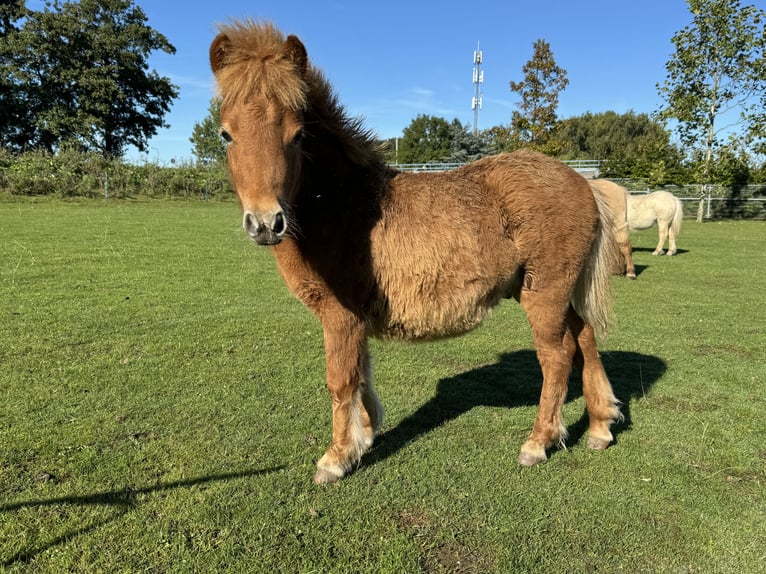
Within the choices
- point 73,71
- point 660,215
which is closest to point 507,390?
point 660,215

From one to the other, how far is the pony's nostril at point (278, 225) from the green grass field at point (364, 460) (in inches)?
60.8

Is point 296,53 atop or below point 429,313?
atop

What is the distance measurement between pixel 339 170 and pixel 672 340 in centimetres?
597

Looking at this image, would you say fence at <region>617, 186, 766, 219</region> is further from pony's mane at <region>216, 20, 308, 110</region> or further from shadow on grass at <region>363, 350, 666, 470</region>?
pony's mane at <region>216, 20, 308, 110</region>

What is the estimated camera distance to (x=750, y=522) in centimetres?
294

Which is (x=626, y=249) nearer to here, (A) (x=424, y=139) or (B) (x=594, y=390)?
(B) (x=594, y=390)

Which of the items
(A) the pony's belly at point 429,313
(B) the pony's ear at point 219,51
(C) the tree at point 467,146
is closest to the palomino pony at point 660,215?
(A) the pony's belly at point 429,313

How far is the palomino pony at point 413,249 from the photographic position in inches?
127

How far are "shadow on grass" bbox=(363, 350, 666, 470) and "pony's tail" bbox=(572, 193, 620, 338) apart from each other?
1.19m

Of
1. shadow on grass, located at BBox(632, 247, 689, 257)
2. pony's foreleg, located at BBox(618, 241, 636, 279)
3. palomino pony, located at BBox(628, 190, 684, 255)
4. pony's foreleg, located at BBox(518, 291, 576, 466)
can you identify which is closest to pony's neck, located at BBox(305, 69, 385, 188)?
pony's foreleg, located at BBox(518, 291, 576, 466)

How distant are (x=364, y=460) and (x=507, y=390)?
210cm

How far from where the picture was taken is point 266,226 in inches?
92.5

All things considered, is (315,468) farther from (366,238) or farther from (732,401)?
(732,401)

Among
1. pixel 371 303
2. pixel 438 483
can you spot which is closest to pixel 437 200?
pixel 371 303
